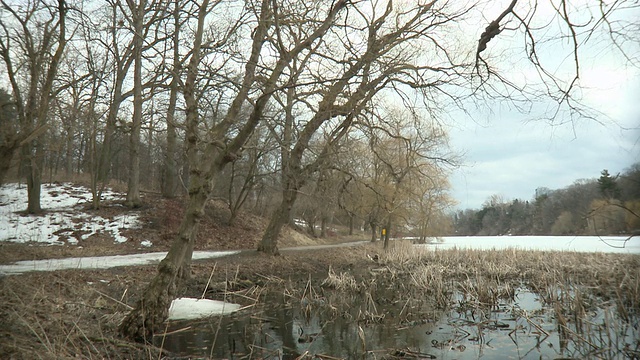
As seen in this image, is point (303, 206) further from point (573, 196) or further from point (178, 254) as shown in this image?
point (178, 254)

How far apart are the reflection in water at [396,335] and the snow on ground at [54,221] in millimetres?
11129

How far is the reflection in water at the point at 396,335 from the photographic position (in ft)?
18.1

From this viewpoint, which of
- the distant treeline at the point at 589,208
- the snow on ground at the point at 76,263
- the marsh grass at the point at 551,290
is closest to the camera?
the distant treeline at the point at 589,208

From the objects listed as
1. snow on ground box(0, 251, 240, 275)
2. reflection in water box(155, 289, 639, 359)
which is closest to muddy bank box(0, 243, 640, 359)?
reflection in water box(155, 289, 639, 359)

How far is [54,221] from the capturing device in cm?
Answer: 1672

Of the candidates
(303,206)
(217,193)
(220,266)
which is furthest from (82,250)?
(303,206)

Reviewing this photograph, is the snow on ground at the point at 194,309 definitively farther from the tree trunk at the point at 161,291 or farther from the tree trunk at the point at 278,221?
the tree trunk at the point at 278,221

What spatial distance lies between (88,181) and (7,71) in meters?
13.7

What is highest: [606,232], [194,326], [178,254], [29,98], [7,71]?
[7,71]

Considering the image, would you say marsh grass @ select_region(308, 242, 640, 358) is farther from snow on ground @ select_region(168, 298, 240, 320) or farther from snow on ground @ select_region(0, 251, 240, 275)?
snow on ground @ select_region(0, 251, 240, 275)

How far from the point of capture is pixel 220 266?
1250cm

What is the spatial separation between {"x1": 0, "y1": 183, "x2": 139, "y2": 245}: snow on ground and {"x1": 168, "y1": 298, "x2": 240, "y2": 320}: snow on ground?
945cm

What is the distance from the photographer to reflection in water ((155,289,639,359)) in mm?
5504

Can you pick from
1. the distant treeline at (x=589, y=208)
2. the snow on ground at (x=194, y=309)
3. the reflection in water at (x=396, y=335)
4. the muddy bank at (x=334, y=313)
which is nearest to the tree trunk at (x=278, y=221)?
the muddy bank at (x=334, y=313)
